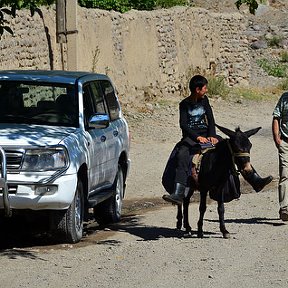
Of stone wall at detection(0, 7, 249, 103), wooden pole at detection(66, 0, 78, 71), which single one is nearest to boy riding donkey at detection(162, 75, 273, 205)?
stone wall at detection(0, 7, 249, 103)

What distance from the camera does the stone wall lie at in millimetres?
20656

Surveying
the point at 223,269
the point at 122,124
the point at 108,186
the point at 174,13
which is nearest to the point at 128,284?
the point at 223,269

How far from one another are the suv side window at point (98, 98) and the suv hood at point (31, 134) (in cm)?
117

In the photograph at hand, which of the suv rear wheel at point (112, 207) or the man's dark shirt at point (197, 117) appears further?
the suv rear wheel at point (112, 207)

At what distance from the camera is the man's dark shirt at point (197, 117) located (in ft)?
38.7

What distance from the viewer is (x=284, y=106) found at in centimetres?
1261

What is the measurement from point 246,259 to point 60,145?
7.48 feet

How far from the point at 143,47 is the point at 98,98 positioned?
13.7 m

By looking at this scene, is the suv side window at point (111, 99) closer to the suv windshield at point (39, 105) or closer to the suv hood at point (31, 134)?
the suv windshield at point (39, 105)

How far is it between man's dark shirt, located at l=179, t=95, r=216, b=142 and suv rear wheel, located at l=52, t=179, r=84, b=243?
1.44 meters

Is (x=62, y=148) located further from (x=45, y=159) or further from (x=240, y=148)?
(x=240, y=148)

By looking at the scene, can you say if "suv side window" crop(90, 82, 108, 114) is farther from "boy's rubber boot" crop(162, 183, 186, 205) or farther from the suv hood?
"boy's rubber boot" crop(162, 183, 186, 205)

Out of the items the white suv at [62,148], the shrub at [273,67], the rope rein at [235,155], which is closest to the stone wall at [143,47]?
the shrub at [273,67]

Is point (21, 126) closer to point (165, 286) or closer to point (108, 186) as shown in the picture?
point (108, 186)
